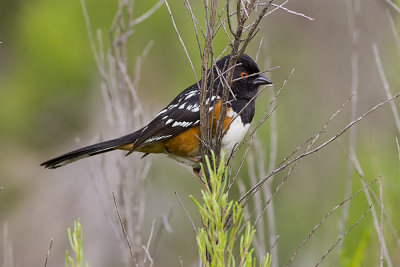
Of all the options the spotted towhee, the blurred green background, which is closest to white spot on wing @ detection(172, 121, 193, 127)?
the spotted towhee

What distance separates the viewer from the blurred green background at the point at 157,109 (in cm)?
807

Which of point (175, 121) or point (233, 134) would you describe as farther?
point (175, 121)

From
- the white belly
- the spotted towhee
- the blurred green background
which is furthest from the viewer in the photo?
the blurred green background

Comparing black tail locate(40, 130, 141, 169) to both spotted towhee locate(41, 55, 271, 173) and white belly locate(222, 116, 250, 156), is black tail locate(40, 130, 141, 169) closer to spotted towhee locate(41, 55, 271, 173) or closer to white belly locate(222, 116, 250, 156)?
spotted towhee locate(41, 55, 271, 173)

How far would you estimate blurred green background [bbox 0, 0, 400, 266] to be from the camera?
26.5ft

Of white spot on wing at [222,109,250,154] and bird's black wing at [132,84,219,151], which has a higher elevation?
bird's black wing at [132,84,219,151]

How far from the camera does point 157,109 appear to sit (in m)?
10.5

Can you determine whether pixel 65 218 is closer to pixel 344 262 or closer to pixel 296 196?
pixel 296 196

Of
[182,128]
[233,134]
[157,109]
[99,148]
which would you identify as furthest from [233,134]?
[157,109]

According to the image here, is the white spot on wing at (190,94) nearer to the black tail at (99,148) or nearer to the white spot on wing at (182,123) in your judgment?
the white spot on wing at (182,123)

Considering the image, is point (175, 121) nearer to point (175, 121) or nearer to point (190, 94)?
point (175, 121)

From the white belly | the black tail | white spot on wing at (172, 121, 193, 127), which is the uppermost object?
the black tail

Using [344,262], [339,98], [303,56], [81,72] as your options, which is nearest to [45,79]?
[81,72]

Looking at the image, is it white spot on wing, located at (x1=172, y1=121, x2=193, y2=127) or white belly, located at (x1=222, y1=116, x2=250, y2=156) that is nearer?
white belly, located at (x1=222, y1=116, x2=250, y2=156)
